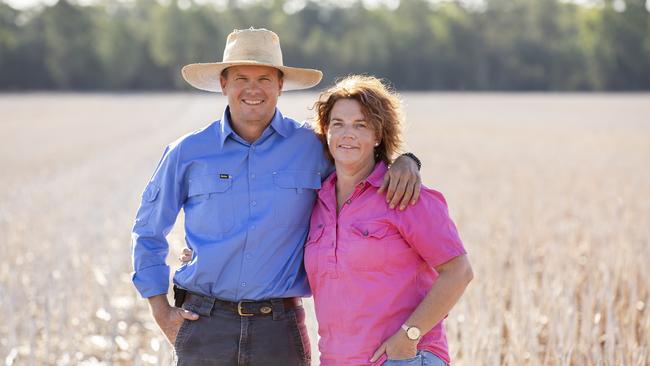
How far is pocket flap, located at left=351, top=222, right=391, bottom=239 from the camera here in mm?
2932

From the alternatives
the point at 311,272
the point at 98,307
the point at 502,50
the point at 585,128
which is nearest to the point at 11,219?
the point at 98,307

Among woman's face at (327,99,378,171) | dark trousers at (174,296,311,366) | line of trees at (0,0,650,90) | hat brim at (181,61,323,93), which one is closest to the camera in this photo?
woman's face at (327,99,378,171)

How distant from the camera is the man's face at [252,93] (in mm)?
3273

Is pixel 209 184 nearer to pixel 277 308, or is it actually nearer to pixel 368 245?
pixel 277 308

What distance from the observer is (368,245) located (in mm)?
2930

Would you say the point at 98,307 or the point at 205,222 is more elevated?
the point at 205,222

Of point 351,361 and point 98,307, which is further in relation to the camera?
point 98,307

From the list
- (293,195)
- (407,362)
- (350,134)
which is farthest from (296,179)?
(407,362)

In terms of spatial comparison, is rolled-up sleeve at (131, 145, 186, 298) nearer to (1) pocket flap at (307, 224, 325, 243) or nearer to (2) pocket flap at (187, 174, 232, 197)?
(2) pocket flap at (187, 174, 232, 197)

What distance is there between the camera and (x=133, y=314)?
6094mm

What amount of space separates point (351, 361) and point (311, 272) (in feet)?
1.16

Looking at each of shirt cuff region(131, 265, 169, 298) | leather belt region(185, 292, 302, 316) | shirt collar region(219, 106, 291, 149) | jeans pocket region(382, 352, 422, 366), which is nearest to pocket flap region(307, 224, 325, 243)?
leather belt region(185, 292, 302, 316)

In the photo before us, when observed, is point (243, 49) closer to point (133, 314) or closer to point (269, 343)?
point (269, 343)

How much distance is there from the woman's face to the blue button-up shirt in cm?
26
